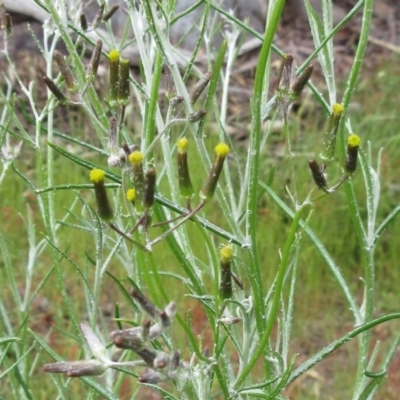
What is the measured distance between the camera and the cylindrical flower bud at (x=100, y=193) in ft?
1.87

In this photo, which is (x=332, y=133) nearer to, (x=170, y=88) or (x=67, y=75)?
(x=170, y=88)

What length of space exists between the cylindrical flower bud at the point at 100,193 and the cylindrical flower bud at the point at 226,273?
4.9 inches

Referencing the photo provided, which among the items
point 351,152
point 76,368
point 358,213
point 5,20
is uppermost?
point 5,20

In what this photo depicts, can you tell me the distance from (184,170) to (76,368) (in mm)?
226

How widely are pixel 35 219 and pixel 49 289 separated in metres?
0.38

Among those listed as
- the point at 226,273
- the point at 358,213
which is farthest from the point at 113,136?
the point at 358,213

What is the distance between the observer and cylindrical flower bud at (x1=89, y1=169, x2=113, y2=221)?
570 millimetres

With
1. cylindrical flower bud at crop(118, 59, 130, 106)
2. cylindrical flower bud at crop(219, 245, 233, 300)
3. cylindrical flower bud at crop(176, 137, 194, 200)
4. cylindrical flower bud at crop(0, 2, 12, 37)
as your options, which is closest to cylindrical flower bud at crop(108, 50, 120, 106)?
cylindrical flower bud at crop(118, 59, 130, 106)

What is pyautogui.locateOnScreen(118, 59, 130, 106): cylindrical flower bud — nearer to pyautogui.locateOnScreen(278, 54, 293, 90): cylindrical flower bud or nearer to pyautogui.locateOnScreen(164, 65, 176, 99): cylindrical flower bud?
pyautogui.locateOnScreen(164, 65, 176, 99): cylindrical flower bud

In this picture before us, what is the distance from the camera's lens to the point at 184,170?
0.63m

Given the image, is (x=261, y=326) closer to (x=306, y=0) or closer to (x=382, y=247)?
(x=306, y=0)

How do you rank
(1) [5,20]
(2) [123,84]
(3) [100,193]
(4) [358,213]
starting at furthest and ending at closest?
1. (1) [5,20]
2. (4) [358,213]
3. (2) [123,84]
4. (3) [100,193]

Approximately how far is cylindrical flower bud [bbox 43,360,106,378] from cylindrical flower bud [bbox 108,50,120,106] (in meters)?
0.29

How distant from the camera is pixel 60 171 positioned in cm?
290
